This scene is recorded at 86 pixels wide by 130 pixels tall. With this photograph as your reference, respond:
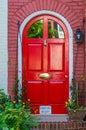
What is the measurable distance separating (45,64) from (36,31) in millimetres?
802

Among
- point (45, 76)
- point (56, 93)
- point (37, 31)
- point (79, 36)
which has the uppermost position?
point (37, 31)

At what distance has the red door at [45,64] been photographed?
9758 mm

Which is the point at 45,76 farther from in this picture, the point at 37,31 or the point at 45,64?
the point at 37,31

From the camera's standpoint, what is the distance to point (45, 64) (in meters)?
9.84

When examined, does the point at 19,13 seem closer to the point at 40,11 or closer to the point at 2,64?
the point at 40,11

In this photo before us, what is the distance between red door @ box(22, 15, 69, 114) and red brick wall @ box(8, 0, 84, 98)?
21cm

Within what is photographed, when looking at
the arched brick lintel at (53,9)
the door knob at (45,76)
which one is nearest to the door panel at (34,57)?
the door knob at (45,76)

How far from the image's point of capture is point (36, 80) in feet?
32.2

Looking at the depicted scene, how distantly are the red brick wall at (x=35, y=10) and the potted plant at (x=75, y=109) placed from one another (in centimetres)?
54

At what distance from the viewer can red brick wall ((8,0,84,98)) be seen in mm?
Answer: 9703

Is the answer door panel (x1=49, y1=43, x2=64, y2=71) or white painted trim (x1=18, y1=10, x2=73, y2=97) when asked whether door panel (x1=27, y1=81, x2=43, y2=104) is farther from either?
door panel (x1=49, y1=43, x2=64, y2=71)

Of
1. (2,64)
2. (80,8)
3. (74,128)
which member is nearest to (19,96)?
(2,64)

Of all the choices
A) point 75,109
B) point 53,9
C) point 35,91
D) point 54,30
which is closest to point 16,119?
point 75,109

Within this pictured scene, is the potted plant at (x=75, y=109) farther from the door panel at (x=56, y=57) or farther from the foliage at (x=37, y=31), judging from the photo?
the foliage at (x=37, y=31)
